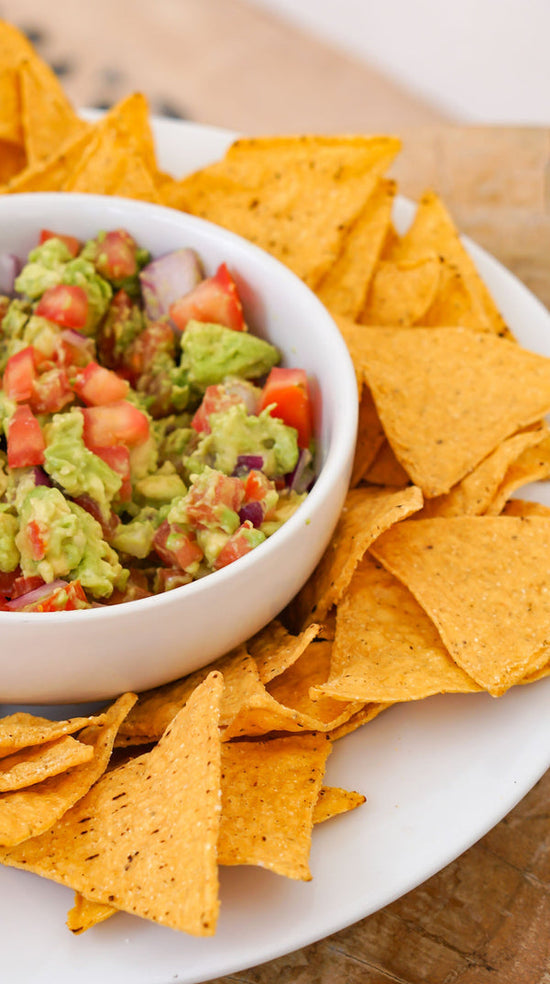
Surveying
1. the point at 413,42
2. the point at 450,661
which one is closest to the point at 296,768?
the point at 450,661

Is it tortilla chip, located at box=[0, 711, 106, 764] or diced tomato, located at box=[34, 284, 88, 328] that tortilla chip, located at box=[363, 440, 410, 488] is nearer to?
diced tomato, located at box=[34, 284, 88, 328]

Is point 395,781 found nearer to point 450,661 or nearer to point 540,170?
point 450,661

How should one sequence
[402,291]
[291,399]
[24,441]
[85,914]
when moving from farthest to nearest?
[402,291] < [291,399] < [24,441] < [85,914]

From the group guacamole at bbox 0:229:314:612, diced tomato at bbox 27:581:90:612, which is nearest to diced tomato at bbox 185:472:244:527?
guacamole at bbox 0:229:314:612

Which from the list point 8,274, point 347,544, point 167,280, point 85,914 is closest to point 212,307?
point 167,280

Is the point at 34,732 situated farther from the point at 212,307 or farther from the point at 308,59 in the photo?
the point at 308,59

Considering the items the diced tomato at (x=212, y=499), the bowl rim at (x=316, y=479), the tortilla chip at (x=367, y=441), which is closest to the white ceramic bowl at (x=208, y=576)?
the bowl rim at (x=316, y=479)

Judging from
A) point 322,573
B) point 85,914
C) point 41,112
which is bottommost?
point 85,914
